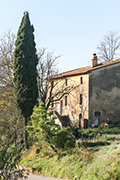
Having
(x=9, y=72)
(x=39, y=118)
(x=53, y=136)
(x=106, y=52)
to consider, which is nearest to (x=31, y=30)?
(x=9, y=72)

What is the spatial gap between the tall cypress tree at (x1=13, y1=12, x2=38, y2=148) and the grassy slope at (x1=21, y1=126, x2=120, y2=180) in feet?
17.4

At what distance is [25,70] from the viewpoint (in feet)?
79.0

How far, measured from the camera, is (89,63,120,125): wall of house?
29.8m

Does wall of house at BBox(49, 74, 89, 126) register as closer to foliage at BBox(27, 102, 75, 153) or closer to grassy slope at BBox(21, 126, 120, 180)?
grassy slope at BBox(21, 126, 120, 180)

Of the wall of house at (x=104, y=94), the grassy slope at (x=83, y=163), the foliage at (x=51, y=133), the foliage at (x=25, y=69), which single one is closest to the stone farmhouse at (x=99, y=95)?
the wall of house at (x=104, y=94)

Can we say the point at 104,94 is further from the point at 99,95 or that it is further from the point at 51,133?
the point at 51,133

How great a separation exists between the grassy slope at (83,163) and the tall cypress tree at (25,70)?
5.30 m

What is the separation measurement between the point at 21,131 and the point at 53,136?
27.0ft

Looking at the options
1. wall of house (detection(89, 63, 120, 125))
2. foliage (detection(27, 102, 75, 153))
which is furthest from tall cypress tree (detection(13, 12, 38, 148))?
wall of house (detection(89, 63, 120, 125))

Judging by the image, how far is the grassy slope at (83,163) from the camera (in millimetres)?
13469

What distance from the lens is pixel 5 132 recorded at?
22516mm

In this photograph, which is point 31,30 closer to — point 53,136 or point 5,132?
point 5,132

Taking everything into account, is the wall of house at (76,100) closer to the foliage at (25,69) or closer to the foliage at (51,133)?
the foliage at (25,69)

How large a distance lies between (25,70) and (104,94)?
10.3 m
